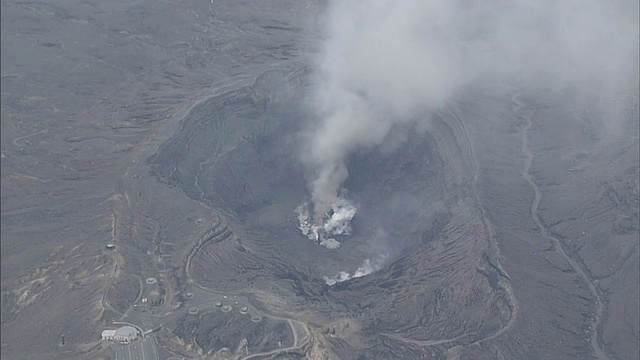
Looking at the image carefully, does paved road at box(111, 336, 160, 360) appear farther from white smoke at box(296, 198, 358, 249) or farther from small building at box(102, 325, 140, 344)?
white smoke at box(296, 198, 358, 249)

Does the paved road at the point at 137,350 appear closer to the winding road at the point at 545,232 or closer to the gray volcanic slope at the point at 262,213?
the gray volcanic slope at the point at 262,213

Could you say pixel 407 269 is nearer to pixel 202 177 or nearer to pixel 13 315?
pixel 202 177

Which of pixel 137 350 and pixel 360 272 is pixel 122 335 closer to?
pixel 137 350

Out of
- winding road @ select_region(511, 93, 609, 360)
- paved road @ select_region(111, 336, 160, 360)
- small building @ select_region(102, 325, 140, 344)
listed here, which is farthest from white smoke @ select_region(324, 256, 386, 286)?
small building @ select_region(102, 325, 140, 344)

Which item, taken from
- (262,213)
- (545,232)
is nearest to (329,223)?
(262,213)

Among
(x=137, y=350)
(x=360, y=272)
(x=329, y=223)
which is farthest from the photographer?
(x=329, y=223)

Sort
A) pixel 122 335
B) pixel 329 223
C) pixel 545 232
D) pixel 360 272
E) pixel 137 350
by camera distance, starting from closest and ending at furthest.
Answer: pixel 137 350
pixel 122 335
pixel 360 272
pixel 545 232
pixel 329 223
